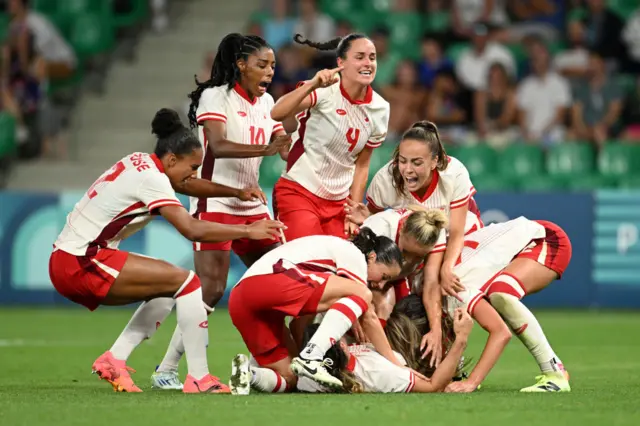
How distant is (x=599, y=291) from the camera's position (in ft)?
46.2

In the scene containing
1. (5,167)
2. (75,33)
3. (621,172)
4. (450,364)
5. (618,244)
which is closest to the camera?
(450,364)

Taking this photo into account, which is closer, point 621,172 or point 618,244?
point 618,244

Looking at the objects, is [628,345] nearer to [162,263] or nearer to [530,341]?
[530,341]

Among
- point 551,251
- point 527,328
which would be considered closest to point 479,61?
point 551,251

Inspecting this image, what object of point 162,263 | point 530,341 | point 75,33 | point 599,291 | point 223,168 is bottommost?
point 599,291

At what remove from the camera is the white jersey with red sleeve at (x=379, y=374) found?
7180mm

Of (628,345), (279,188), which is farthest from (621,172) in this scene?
(279,188)

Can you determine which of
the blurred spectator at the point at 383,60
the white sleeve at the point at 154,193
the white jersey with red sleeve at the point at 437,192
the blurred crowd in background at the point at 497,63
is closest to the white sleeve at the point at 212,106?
the white sleeve at the point at 154,193

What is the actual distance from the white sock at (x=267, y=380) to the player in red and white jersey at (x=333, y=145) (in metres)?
1.33

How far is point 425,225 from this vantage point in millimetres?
7504

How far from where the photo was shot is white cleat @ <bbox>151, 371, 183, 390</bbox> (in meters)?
7.75

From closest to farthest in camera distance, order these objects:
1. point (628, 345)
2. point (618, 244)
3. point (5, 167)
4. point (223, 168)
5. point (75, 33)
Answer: point (223, 168)
point (628, 345)
point (618, 244)
point (5, 167)
point (75, 33)

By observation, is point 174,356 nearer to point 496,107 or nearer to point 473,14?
point 496,107

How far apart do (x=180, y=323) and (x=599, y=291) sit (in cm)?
794
